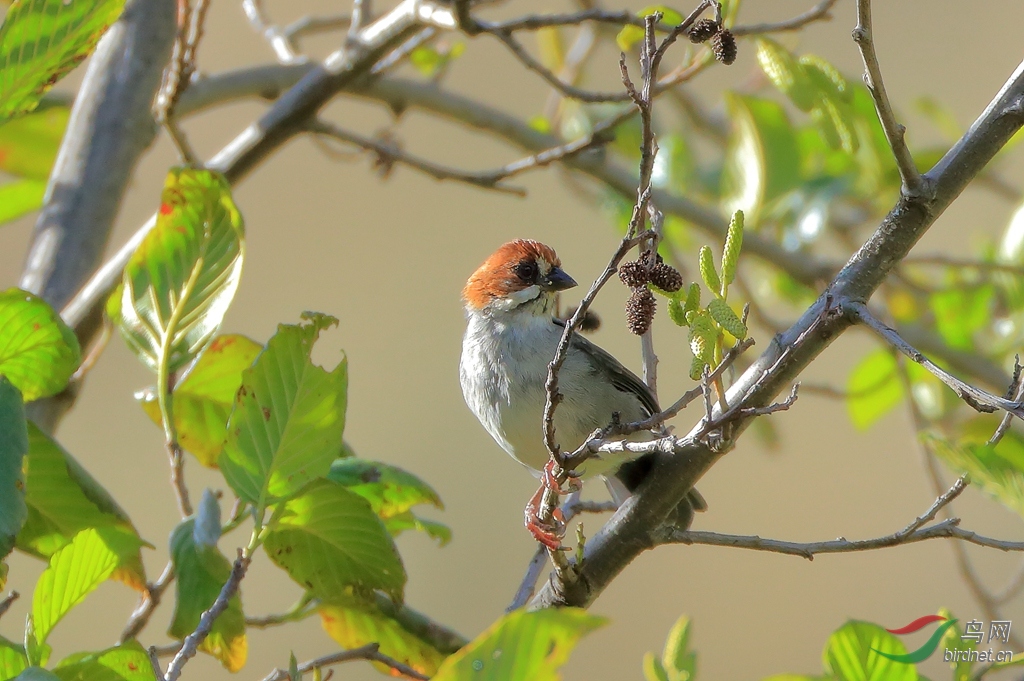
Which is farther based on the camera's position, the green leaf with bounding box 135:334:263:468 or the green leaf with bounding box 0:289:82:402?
the green leaf with bounding box 135:334:263:468

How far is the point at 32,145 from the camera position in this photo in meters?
2.49

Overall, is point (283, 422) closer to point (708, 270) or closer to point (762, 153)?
point (708, 270)

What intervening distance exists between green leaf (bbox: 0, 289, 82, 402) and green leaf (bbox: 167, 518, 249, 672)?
284 mm

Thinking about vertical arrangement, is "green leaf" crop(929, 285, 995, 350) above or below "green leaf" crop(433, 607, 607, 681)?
above

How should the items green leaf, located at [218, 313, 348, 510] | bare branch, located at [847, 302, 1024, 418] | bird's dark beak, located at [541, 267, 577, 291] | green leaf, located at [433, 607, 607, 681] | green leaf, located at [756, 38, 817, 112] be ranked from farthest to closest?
bird's dark beak, located at [541, 267, 577, 291] → green leaf, located at [756, 38, 817, 112] → green leaf, located at [218, 313, 348, 510] → bare branch, located at [847, 302, 1024, 418] → green leaf, located at [433, 607, 607, 681]

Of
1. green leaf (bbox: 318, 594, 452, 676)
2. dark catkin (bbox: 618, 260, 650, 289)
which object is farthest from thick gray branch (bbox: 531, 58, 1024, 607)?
green leaf (bbox: 318, 594, 452, 676)

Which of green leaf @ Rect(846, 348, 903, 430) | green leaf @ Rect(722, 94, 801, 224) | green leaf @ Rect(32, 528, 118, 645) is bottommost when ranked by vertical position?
green leaf @ Rect(32, 528, 118, 645)

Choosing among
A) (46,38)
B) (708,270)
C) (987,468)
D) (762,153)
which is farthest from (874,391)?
(46,38)

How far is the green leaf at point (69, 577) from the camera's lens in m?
1.26

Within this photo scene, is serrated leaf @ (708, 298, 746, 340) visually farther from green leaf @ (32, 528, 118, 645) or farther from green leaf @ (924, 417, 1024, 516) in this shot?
green leaf @ (32, 528, 118, 645)

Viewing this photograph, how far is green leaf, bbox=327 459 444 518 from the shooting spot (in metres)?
1.57

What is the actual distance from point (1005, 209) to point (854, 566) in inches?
88.4

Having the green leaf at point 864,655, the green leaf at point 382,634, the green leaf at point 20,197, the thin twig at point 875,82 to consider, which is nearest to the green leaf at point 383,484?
the green leaf at point 382,634

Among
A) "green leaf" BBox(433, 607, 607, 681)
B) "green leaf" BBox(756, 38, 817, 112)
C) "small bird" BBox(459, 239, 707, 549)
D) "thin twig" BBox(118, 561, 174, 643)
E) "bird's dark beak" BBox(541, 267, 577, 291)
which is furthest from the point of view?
"bird's dark beak" BBox(541, 267, 577, 291)
